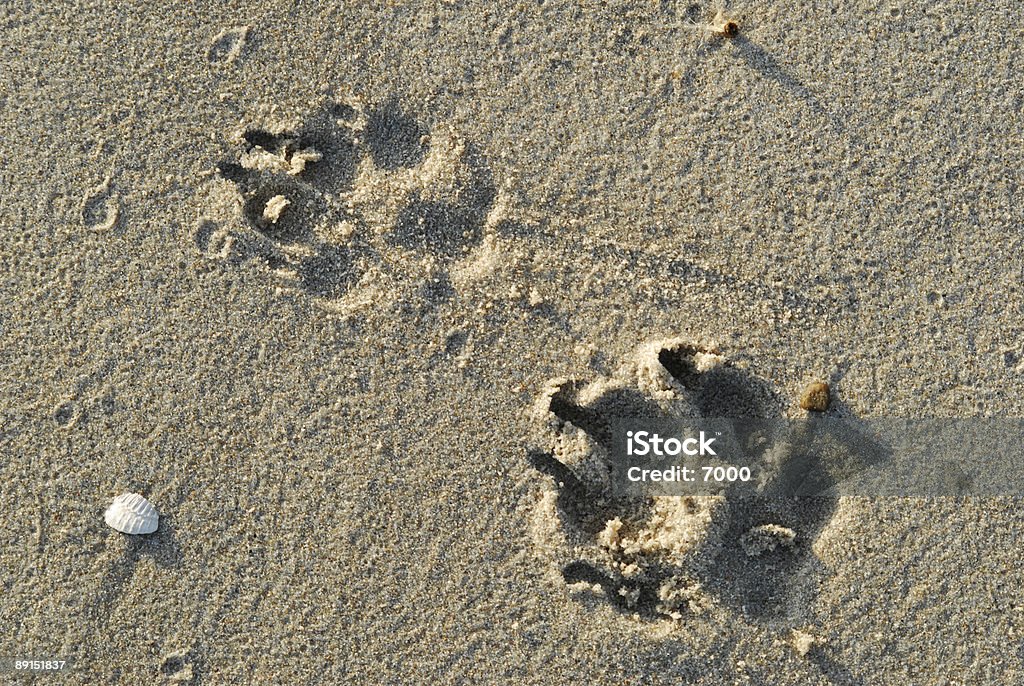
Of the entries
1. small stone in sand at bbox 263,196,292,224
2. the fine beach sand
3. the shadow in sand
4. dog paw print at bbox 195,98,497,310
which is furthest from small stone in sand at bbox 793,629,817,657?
small stone in sand at bbox 263,196,292,224

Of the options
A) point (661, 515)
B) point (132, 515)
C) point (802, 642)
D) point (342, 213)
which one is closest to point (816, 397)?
point (661, 515)

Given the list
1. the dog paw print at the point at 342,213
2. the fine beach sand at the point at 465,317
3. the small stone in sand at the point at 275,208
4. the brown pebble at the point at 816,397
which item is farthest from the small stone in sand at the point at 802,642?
the small stone in sand at the point at 275,208

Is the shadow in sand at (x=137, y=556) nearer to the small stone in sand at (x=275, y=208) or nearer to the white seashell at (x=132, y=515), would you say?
the white seashell at (x=132, y=515)

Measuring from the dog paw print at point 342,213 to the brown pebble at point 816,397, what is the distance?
3.25 ft

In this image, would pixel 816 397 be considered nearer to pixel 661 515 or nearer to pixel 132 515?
pixel 661 515

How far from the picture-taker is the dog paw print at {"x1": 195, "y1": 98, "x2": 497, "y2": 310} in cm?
221

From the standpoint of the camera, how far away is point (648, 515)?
7.22 ft

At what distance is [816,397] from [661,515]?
53cm

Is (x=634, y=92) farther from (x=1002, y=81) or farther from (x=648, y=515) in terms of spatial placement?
(x=648, y=515)

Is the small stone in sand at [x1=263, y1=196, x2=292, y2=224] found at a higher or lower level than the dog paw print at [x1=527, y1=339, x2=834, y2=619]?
higher

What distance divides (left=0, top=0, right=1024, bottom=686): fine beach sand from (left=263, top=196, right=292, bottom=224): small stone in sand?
11mm

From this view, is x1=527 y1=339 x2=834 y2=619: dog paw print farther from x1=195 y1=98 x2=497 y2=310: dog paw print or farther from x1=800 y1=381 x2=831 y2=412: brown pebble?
x1=195 y1=98 x2=497 y2=310: dog paw print

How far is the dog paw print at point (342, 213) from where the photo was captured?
7.27 ft

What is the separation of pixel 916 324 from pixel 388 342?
145 centimetres
